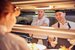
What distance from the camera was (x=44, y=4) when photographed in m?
1.47

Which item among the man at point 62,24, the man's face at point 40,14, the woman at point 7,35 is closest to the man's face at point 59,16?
the man at point 62,24

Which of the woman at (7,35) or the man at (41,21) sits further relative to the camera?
the man at (41,21)

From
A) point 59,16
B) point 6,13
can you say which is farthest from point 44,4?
point 6,13

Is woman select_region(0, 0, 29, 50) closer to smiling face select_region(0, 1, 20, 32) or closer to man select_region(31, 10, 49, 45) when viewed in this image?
smiling face select_region(0, 1, 20, 32)

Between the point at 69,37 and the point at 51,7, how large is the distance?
0.84ft

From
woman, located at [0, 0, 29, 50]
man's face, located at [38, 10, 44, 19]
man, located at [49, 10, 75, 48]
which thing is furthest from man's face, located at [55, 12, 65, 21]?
woman, located at [0, 0, 29, 50]

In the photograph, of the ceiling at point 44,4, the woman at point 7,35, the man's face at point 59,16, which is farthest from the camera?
the man's face at point 59,16

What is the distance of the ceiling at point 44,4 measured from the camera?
1.34 m

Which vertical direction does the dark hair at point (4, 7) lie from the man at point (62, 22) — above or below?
above

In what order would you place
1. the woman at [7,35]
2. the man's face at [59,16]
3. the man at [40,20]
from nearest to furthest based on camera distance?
1. the woman at [7,35]
2. the man's face at [59,16]
3. the man at [40,20]

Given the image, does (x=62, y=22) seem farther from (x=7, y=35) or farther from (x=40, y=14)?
(x=7, y=35)

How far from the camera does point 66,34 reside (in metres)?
1.36

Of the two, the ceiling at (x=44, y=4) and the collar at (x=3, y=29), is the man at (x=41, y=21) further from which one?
the collar at (x=3, y=29)

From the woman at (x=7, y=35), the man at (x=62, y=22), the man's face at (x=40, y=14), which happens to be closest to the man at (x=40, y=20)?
the man's face at (x=40, y=14)
